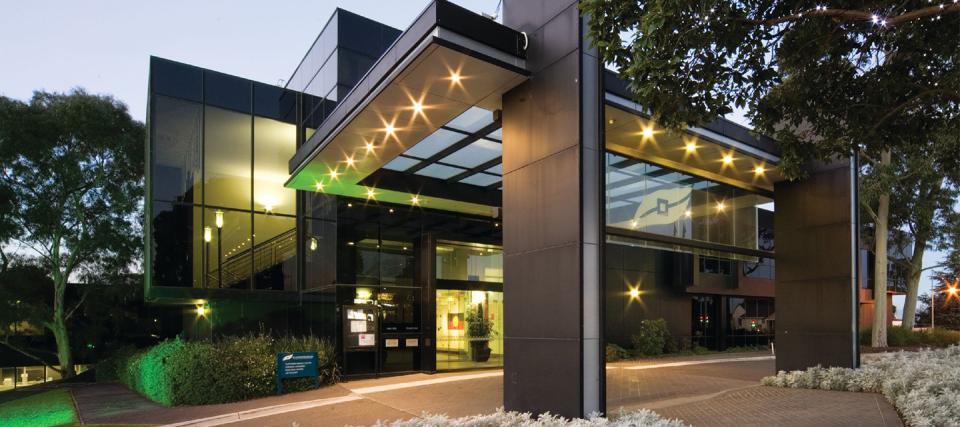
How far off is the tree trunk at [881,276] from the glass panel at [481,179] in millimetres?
15926

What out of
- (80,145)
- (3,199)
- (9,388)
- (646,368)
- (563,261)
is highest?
(80,145)

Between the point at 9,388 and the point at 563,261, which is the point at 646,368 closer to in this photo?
the point at 563,261

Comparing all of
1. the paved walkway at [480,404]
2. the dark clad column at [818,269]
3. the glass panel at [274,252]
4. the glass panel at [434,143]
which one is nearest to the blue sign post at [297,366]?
the paved walkway at [480,404]

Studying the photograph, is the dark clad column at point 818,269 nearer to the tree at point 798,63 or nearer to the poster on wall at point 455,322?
the tree at point 798,63

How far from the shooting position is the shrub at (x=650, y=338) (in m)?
23.5

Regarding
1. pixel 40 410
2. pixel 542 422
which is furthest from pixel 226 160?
pixel 542 422

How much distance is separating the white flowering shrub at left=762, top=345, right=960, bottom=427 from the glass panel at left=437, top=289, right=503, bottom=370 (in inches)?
315

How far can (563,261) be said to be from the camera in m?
7.82

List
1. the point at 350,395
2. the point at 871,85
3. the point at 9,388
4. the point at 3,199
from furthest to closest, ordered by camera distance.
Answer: the point at 9,388 < the point at 3,199 < the point at 350,395 < the point at 871,85

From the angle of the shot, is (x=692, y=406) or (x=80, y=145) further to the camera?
(x=80, y=145)

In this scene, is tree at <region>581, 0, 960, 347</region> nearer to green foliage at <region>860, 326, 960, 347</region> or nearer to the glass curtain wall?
the glass curtain wall

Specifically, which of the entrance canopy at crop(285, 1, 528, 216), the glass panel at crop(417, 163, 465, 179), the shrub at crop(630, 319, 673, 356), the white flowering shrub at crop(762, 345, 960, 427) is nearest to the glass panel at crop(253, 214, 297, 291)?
the entrance canopy at crop(285, 1, 528, 216)

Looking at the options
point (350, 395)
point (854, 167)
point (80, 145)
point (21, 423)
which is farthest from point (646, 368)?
point (80, 145)

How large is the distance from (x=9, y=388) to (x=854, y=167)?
→ 30.2 metres
